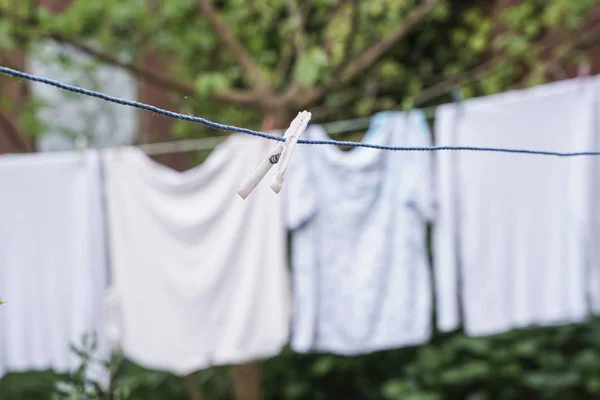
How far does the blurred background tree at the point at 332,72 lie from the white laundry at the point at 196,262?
542mm

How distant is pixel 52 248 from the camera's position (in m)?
2.96

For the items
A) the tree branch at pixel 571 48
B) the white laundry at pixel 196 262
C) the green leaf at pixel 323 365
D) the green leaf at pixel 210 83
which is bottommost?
the green leaf at pixel 323 365

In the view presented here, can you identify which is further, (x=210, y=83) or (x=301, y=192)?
(x=210, y=83)

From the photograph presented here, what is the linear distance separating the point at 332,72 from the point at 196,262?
4.10ft

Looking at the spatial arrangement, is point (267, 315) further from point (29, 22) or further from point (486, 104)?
point (29, 22)

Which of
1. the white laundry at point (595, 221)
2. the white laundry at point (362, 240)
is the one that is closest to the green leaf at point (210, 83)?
the white laundry at point (362, 240)

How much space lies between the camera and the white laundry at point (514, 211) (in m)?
2.60

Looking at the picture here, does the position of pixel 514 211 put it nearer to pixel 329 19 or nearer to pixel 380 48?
pixel 380 48

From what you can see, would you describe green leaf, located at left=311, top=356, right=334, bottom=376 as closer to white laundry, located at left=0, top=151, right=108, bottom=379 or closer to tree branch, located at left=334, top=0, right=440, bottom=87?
white laundry, located at left=0, top=151, right=108, bottom=379

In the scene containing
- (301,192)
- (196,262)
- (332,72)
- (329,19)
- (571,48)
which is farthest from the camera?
(329,19)

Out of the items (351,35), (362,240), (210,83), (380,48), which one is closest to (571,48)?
(380,48)

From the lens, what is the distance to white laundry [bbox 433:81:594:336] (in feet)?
8.53

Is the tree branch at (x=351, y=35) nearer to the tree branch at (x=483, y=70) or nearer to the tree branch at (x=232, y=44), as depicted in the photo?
the tree branch at (x=232, y=44)

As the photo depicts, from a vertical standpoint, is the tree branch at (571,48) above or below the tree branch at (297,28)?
below
